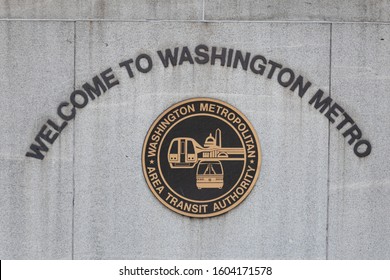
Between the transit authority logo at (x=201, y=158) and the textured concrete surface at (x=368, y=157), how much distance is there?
3.06 feet

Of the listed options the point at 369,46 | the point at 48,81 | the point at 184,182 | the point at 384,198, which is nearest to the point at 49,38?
the point at 48,81

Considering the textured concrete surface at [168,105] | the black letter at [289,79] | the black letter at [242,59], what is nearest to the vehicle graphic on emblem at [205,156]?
the textured concrete surface at [168,105]

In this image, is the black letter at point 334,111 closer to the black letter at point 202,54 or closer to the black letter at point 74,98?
the black letter at point 202,54

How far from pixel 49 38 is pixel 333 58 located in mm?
3037

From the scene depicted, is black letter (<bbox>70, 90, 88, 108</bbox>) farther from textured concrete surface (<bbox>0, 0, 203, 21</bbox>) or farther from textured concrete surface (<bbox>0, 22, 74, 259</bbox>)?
textured concrete surface (<bbox>0, 0, 203, 21</bbox>)

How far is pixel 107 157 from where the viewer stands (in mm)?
9023

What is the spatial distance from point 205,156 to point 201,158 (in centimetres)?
5

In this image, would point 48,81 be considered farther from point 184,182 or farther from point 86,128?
point 184,182

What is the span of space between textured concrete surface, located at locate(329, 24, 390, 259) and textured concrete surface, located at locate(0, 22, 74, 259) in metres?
2.86

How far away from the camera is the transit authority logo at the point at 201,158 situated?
9016 mm

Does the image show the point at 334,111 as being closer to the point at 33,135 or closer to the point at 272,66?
the point at 272,66

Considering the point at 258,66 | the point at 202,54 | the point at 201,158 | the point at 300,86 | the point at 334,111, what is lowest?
the point at 201,158

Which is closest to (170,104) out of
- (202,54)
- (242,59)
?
(202,54)

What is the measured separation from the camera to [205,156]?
356 inches
